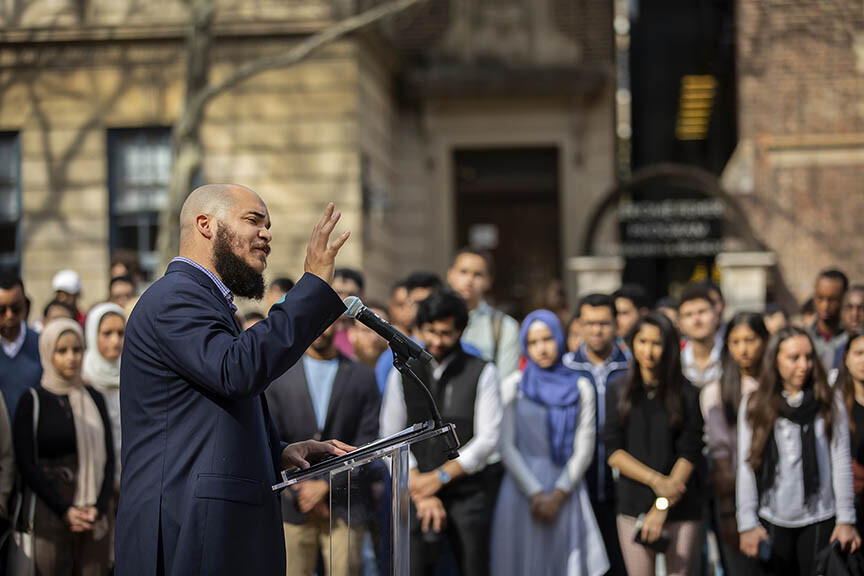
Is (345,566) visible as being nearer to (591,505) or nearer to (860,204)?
(591,505)

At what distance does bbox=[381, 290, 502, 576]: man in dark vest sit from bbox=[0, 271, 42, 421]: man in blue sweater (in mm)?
2314

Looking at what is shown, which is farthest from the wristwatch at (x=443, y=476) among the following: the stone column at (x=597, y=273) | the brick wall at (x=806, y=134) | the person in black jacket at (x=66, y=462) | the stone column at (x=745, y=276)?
the brick wall at (x=806, y=134)

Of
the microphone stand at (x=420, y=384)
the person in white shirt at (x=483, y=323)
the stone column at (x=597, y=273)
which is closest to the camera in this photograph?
the microphone stand at (x=420, y=384)

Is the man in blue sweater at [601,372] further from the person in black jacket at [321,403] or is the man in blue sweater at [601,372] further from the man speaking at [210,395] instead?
the man speaking at [210,395]

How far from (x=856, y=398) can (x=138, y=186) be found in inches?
434

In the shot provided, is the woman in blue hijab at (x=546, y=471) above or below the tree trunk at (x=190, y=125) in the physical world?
below

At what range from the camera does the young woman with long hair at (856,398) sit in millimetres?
6738

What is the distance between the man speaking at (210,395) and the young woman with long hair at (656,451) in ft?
10.8

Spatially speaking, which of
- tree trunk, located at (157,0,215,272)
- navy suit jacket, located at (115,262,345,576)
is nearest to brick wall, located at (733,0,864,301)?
tree trunk, located at (157,0,215,272)

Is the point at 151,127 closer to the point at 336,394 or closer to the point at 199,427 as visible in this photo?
the point at 336,394

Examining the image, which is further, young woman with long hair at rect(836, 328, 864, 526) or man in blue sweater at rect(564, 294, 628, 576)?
man in blue sweater at rect(564, 294, 628, 576)

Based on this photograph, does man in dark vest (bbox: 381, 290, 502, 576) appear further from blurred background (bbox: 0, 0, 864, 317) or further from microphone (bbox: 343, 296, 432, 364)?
blurred background (bbox: 0, 0, 864, 317)

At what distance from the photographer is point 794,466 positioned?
640cm

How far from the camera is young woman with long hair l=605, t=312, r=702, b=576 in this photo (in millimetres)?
6414
